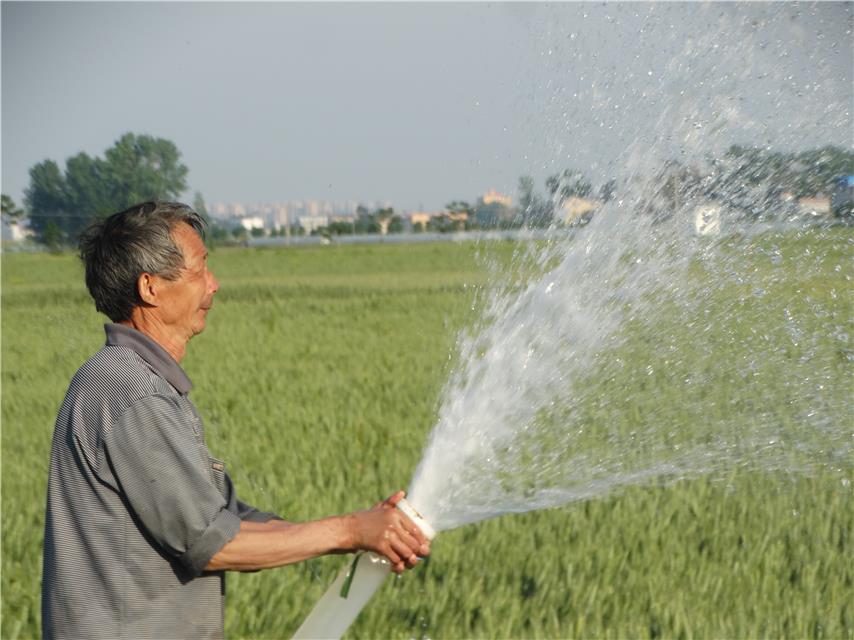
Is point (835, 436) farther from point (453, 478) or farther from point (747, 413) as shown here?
point (453, 478)

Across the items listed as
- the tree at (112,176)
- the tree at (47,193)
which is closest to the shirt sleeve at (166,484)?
the tree at (112,176)

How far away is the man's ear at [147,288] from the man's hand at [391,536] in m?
0.55

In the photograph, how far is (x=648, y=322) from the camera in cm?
335

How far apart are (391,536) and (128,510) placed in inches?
17.9

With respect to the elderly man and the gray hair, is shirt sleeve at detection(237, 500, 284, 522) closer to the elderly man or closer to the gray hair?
the elderly man

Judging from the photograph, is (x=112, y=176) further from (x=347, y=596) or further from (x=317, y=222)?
(x=347, y=596)

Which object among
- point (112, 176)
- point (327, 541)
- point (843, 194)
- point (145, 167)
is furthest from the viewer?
point (145, 167)

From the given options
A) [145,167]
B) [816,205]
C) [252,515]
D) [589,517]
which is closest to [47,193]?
[145,167]

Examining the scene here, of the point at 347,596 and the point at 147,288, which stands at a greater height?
the point at 147,288

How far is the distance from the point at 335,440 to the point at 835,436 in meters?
3.21

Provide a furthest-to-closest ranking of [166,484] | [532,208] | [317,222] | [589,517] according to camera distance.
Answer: [317,222] → [589,517] → [532,208] → [166,484]

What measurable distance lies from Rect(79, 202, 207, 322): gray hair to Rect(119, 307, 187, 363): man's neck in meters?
0.02

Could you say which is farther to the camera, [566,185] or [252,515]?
[566,185]

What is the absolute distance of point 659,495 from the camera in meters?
5.27
